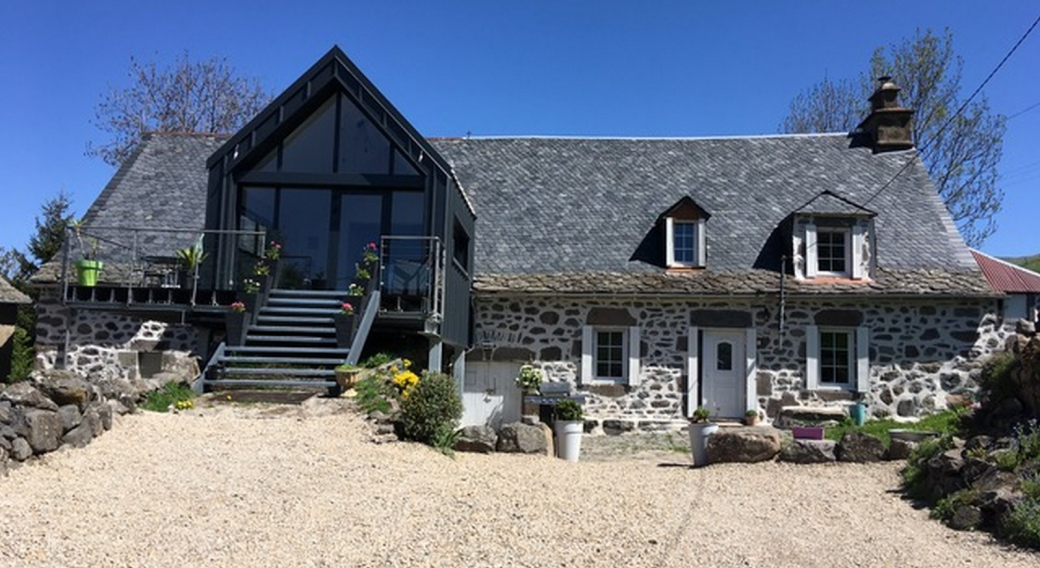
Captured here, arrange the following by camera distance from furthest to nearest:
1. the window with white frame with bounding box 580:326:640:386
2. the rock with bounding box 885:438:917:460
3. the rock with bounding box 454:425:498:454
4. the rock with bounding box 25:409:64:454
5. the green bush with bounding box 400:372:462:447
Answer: the window with white frame with bounding box 580:326:640:386, the rock with bounding box 885:438:917:460, the rock with bounding box 454:425:498:454, the green bush with bounding box 400:372:462:447, the rock with bounding box 25:409:64:454

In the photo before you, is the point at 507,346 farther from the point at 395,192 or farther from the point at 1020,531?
the point at 1020,531

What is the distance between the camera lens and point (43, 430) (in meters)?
6.48

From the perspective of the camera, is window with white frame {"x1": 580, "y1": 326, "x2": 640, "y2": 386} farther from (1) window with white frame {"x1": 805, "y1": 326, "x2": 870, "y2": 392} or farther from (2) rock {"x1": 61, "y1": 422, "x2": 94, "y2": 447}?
(2) rock {"x1": 61, "y1": 422, "x2": 94, "y2": 447}

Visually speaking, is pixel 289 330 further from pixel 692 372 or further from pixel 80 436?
pixel 692 372

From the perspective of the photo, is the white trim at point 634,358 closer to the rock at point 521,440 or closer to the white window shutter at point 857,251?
the white window shutter at point 857,251

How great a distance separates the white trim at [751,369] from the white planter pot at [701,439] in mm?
4596

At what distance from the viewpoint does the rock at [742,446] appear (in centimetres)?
1030

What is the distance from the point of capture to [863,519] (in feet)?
23.8

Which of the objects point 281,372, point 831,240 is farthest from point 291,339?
point 831,240

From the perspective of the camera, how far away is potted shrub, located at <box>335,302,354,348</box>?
11.2m

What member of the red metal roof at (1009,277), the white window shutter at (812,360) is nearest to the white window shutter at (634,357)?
the white window shutter at (812,360)

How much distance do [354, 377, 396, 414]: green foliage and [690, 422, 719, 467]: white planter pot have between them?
4.04m

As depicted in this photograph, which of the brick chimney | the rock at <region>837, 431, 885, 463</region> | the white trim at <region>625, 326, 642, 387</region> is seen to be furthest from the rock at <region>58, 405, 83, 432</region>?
the brick chimney

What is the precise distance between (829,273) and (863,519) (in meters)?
8.86
